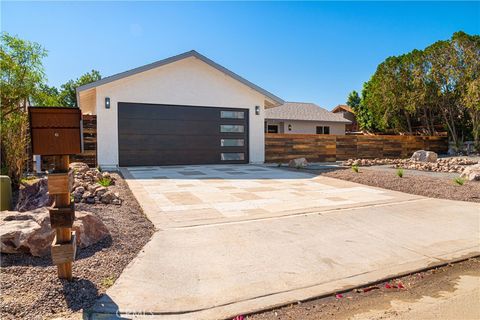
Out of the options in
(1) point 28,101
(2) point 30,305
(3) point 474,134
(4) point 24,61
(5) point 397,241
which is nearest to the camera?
(2) point 30,305

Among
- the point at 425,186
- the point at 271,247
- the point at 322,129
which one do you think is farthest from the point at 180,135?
the point at 322,129

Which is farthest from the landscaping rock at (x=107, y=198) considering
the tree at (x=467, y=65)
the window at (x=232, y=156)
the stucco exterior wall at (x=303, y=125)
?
the tree at (x=467, y=65)

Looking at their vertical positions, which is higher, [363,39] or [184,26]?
[363,39]

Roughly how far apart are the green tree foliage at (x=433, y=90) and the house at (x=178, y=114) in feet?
40.5

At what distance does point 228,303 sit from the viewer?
2.33 metres

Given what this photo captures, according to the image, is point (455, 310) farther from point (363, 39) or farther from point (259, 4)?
point (363, 39)

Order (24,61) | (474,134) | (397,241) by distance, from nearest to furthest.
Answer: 1. (397,241)
2. (24,61)
3. (474,134)

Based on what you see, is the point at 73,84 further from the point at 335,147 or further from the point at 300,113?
the point at 335,147

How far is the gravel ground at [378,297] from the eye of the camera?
2242 millimetres

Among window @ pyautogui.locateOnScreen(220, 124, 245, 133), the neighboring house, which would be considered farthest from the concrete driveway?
the neighboring house

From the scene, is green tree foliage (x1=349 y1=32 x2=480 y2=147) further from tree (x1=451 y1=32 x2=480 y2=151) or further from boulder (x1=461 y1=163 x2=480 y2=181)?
boulder (x1=461 y1=163 x2=480 y2=181)

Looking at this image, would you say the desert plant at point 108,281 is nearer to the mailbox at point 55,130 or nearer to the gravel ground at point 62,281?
the gravel ground at point 62,281

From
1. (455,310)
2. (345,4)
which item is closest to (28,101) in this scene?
(455,310)

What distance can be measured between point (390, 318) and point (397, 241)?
1.78 meters
